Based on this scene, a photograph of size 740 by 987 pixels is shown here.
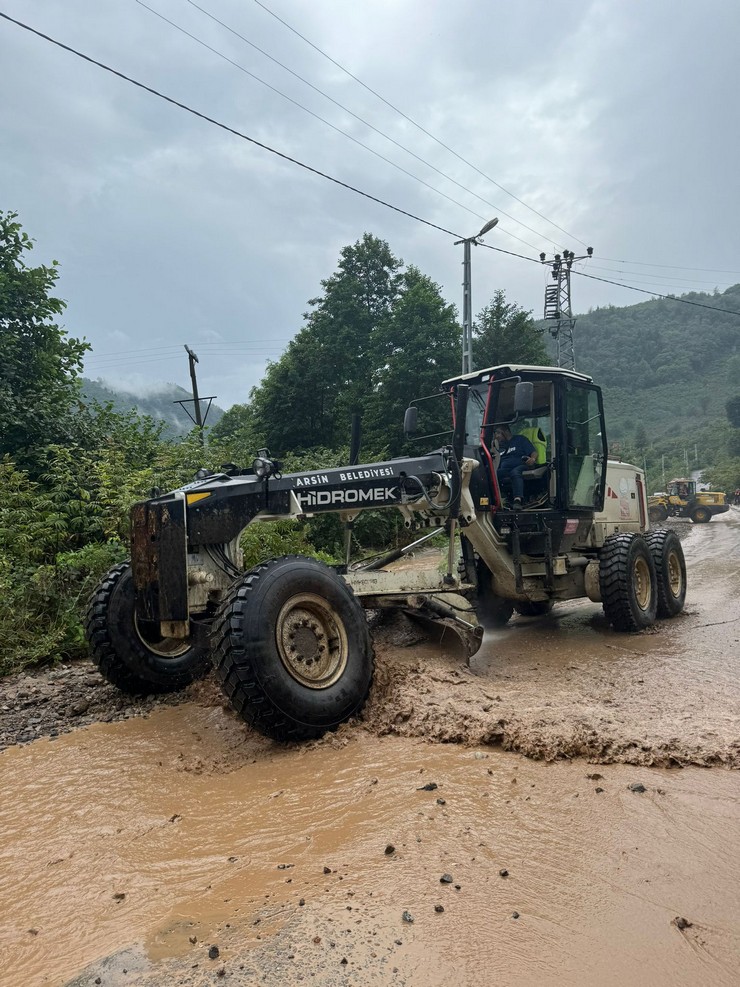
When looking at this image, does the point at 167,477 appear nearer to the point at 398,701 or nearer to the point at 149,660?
the point at 149,660

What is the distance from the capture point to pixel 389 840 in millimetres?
3119

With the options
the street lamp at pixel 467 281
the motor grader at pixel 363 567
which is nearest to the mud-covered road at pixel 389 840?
the motor grader at pixel 363 567

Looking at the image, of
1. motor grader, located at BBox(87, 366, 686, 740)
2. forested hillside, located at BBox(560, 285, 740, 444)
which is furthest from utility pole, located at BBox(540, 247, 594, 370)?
forested hillside, located at BBox(560, 285, 740, 444)

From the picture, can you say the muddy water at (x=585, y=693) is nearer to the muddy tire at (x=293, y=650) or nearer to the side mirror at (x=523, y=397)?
the muddy tire at (x=293, y=650)

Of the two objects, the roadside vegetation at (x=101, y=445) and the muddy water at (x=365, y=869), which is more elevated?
the roadside vegetation at (x=101, y=445)

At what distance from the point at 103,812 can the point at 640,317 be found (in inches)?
6431

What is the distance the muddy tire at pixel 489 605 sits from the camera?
8453 millimetres

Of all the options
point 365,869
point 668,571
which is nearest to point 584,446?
point 668,571

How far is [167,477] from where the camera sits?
11609 millimetres

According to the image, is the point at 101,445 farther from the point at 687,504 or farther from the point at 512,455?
the point at 687,504

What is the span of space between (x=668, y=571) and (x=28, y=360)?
1120cm

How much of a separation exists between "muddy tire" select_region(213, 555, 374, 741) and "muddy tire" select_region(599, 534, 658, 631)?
13.6 ft

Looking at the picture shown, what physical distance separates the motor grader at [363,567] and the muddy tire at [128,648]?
1 centimetres

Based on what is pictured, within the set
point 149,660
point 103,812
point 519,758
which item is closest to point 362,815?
point 519,758
